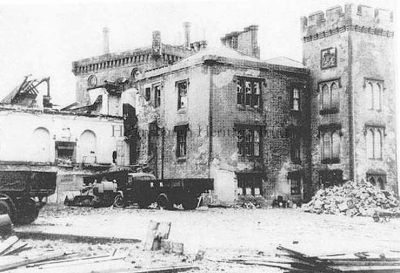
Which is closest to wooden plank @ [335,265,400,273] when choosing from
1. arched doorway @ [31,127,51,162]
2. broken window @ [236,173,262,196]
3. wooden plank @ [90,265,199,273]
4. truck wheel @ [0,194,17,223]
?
wooden plank @ [90,265,199,273]

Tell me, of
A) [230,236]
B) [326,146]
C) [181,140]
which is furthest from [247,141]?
[230,236]

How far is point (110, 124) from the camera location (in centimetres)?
3944

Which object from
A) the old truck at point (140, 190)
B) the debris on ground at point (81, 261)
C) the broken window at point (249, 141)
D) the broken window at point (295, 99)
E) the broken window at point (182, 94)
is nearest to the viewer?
the debris on ground at point (81, 261)

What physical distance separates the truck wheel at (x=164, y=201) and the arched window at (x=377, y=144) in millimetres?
11980

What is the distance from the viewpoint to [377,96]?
31281 mm

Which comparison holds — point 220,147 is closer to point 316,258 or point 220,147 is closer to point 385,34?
point 385,34

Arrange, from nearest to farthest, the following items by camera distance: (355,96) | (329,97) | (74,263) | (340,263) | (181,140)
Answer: (340,263)
(74,263)
(355,96)
(329,97)
(181,140)

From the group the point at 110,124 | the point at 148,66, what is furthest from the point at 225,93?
the point at 148,66

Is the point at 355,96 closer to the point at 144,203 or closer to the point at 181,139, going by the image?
the point at 181,139

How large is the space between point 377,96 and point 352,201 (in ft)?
26.4

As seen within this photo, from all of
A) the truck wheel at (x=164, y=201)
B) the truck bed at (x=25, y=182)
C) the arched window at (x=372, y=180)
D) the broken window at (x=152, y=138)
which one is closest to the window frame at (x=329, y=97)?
the arched window at (x=372, y=180)

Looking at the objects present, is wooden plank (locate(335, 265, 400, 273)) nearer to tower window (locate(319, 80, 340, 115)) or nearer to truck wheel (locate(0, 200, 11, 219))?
truck wheel (locate(0, 200, 11, 219))

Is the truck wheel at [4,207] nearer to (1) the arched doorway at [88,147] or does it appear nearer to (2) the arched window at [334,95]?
(2) the arched window at [334,95]

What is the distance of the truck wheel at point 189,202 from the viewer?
1021 inches
